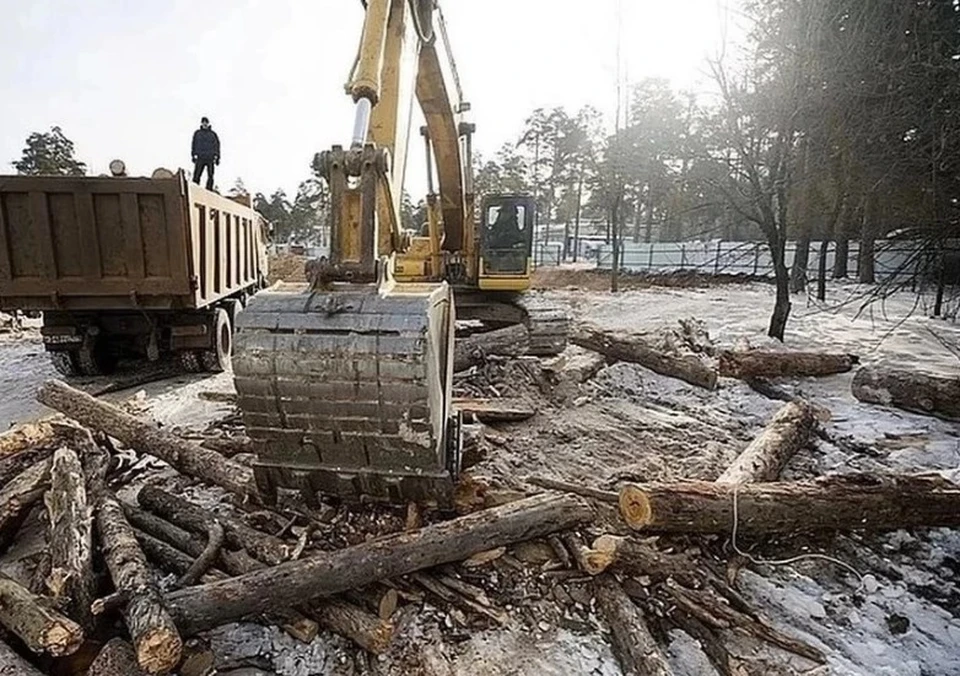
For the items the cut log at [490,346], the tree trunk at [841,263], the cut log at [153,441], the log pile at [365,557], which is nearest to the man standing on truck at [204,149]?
the cut log at [490,346]

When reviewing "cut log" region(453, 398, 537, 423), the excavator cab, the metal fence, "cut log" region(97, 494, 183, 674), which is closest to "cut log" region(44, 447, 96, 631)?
"cut log" region(97, 494, 183, 674)

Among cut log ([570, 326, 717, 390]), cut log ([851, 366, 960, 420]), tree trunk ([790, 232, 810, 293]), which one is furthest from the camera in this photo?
tree trunk ([790, 232, 810, 293])

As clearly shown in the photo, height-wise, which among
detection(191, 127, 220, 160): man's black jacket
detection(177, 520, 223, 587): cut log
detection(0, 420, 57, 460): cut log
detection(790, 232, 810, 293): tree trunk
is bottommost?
detection(177, 520, 223, 587): cut log

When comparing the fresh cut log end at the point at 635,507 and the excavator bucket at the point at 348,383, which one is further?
the fresh cut log end at the point at 635,507

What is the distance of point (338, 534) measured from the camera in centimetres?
375

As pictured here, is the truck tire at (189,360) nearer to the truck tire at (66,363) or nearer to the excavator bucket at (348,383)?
the truck tire at (66,363)

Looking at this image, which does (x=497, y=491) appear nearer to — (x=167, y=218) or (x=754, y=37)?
(x=167, y=218)

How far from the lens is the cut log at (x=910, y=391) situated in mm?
6598

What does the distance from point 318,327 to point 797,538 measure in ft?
11.1

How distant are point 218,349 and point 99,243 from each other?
6.93 feet

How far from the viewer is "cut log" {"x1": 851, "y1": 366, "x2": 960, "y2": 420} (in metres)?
6.60

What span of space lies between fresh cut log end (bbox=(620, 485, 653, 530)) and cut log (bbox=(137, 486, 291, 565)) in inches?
76.9

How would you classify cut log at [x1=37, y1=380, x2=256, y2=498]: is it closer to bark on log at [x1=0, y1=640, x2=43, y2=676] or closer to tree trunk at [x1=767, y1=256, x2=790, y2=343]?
bark on log at [x1=0, y1=640, x2=43, y2=676]

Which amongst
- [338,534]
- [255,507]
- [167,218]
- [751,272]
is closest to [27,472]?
[255,507]
